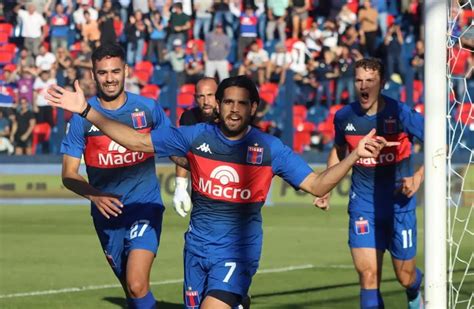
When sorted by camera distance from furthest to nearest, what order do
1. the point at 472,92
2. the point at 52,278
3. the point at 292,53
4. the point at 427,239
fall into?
the point at 292,53 → the point at 472,92 → the point at 52,278 → the point at 427,239

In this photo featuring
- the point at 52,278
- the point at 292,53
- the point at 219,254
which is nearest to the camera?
the point at 219,254

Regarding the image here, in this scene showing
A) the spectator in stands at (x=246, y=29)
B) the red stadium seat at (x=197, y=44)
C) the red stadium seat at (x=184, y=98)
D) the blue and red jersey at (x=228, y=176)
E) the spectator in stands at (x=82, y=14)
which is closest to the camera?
the blue and red jersey at (x=228, y=176)

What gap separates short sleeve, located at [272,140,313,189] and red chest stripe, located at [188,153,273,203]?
7 cm

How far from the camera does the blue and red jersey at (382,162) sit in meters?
10.2

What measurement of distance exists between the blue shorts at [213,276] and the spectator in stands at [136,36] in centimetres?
2150

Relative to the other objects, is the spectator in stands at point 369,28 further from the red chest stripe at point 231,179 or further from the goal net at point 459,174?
the red chest stripe at point 231,179

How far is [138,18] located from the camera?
96.7 ft

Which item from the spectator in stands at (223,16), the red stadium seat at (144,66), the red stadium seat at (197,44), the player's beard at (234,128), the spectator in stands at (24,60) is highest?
the spectator in stands at (223,16)

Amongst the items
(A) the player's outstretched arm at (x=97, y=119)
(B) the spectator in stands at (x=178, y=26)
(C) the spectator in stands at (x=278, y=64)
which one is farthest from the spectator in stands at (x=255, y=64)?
(A) the player's outstretched arm at (x=97, y=119)

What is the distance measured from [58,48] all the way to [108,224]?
65.5ft

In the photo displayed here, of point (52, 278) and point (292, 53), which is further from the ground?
point (292, 53)

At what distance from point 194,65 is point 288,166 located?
20.3 metres

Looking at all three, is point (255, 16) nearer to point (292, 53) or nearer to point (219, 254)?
point (292, 53)

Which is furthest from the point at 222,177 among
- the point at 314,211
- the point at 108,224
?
the point at 314,211
